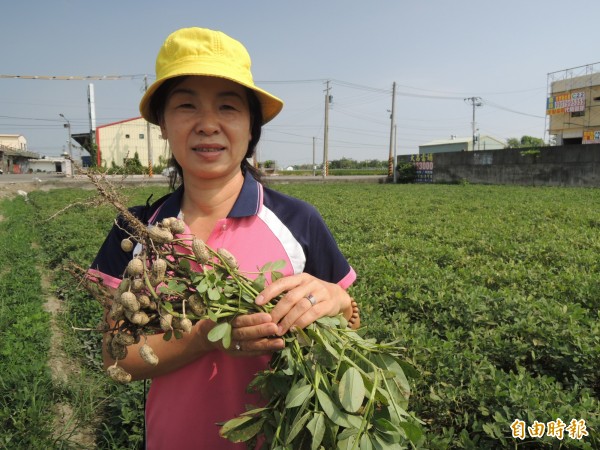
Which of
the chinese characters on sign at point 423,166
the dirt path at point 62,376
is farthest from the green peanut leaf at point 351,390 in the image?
the chinese characters on sign at point 423,166

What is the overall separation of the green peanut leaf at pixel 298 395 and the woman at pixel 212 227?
23cm

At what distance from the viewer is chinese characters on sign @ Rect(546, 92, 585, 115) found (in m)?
41.6

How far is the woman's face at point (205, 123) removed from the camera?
1536 millimetres

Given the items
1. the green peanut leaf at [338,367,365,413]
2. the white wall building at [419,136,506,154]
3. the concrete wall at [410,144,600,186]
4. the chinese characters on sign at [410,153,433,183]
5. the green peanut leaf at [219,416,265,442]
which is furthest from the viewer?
the white wall building at [419,136,506,154]

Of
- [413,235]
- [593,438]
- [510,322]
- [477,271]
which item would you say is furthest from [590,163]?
[593,438]

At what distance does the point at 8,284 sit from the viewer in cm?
622

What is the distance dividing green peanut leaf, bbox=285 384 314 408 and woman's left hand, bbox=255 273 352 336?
15 cm

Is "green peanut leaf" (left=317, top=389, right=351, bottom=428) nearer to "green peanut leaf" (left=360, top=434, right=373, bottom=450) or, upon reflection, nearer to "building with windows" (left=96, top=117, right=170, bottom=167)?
"green peanut leaf" (left=360, top=434, right=373, bottom=450)

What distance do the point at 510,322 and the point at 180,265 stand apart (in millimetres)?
3080

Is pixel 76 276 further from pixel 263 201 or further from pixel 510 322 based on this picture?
pixel 510 322

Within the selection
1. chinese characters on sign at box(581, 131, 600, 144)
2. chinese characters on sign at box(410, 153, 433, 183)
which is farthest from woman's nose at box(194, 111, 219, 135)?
chinese characters on sign at box(581, 131, 600, 144)

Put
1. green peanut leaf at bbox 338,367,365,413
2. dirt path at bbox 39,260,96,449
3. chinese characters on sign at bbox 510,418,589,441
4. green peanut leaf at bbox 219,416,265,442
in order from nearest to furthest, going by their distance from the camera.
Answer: green peanut leaf at bbox 338,367,365,413
green peanut leaf at bbox 219,416,265,442
chinese characters on sign at bbox 510,418,589,441
dirt path at bbox 39,260,96,449

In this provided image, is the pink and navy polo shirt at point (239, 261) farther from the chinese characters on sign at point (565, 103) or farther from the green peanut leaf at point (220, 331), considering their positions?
the chinese characters on sign at point (565, 103)

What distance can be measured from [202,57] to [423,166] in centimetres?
3382
